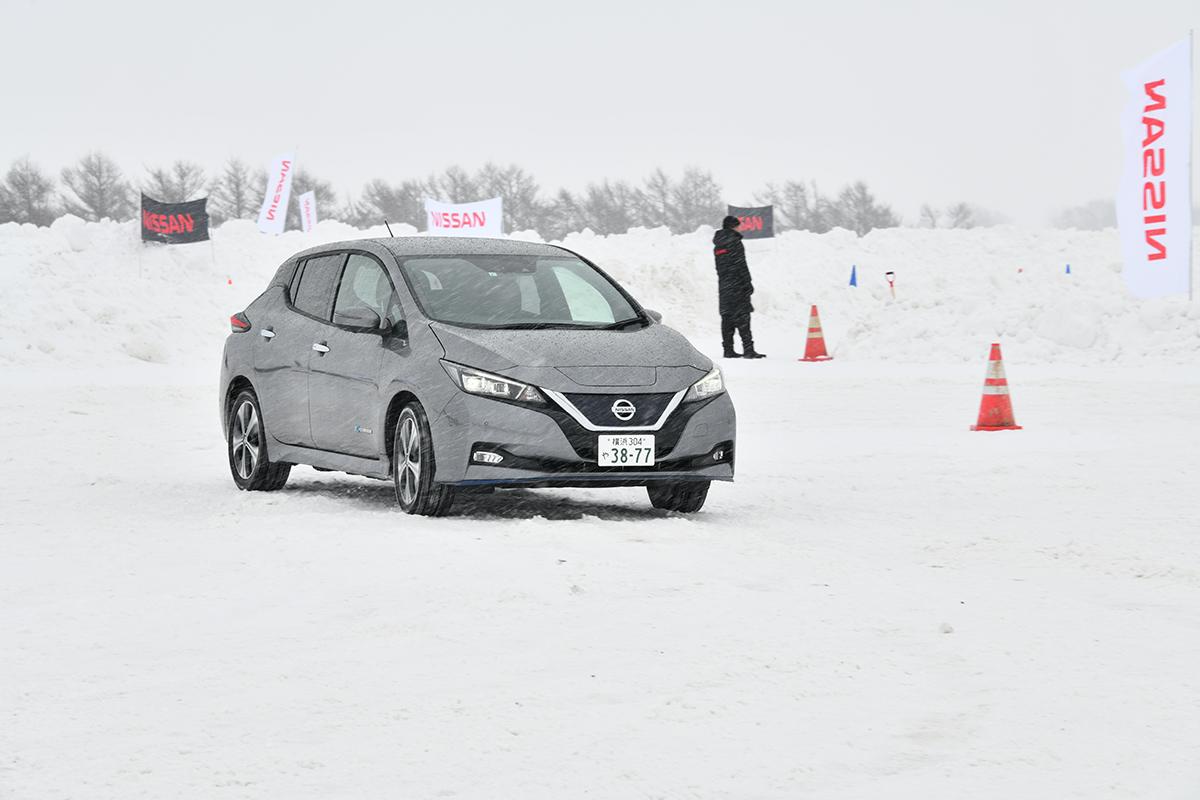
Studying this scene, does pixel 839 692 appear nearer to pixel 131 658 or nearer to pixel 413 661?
pixel 413 661

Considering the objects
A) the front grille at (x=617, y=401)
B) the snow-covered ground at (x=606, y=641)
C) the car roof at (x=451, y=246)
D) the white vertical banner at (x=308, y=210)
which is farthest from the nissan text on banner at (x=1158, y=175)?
the white vertical banner at (x=308, y=210)

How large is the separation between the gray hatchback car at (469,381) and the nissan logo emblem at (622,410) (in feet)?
0.03

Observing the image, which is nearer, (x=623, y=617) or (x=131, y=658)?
(x=131, y=658)

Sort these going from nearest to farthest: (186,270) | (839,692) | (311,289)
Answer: (839,692)
(311,289)
(186,270)

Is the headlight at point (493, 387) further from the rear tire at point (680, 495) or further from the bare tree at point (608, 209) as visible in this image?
the bare tree at point (608, 209)

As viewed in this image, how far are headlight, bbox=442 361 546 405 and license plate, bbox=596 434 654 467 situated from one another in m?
0.39

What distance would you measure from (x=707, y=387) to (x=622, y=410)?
65 cm

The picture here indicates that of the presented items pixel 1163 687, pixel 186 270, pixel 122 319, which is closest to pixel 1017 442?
pixel 1163 687

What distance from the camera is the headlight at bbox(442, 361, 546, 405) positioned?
27.2 ft

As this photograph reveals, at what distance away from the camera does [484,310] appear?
9.16m

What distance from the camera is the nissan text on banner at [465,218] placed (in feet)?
145

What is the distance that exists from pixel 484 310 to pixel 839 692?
4622mm

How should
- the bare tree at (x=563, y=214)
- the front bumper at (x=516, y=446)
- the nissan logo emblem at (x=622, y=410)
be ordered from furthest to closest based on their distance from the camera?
the bare tree at (x=563, y=214) < the nissan logo emblem at (x=622, y=410) < the front bumper at (x=516, y=446)

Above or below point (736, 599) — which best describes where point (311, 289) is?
above
